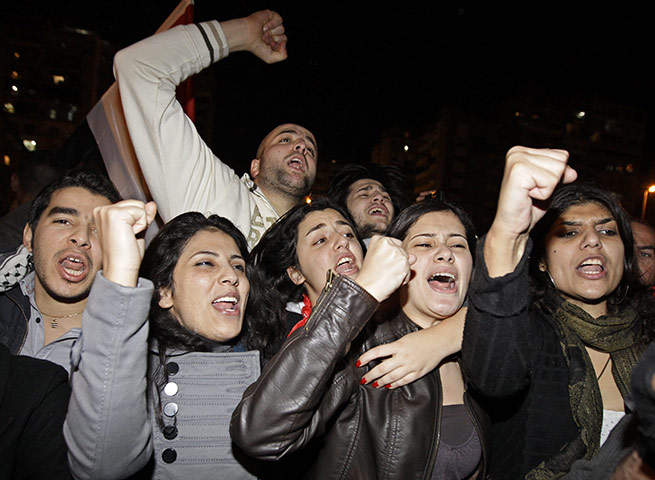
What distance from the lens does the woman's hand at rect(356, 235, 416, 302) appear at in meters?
1.62

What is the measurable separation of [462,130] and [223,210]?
29503 millimetres

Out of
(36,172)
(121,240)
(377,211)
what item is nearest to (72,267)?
(121,240)

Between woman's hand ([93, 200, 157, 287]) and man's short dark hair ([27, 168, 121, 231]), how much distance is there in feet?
4.02

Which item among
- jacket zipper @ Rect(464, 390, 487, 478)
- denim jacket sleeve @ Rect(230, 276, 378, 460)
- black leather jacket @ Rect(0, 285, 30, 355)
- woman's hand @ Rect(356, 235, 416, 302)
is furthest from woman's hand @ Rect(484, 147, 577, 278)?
black leather jacket @ Rect(0, 285, 30, 355)

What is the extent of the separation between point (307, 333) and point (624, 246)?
1.91 metres

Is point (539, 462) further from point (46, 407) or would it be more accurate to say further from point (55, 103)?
point (55, 103)

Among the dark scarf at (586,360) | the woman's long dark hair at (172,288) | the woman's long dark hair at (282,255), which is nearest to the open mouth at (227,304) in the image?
the woman's long dark hair at (172,288)

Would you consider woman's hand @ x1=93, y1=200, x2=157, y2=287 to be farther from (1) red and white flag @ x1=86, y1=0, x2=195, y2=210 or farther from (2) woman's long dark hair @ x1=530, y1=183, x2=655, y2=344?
(1) red and white flag @ x1=86, y1=0, x2=195, y2=210

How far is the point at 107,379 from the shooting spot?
4.56 feet

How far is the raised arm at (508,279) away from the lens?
4.47ft

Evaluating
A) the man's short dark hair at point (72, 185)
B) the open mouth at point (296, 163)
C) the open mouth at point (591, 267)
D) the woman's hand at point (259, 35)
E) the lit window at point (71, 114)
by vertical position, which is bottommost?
the lit window at point (71, 114)

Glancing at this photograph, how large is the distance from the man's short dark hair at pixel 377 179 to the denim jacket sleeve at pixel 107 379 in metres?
2.98

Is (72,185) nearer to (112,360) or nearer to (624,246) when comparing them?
(112,360)

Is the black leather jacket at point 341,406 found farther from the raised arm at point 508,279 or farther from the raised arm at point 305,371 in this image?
the raised arm at point 508,279
